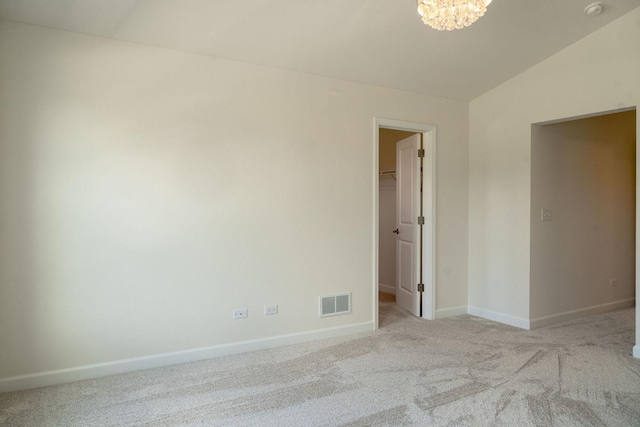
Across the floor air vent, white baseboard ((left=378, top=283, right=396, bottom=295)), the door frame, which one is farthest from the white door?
the floor air vent

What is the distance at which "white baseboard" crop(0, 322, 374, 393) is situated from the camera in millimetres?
2571

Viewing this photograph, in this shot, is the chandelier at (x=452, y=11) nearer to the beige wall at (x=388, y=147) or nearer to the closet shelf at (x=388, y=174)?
the closet shelf at (x=388, y=174)

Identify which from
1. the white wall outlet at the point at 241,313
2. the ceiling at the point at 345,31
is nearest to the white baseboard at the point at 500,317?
the ceiling at the point at 345,31

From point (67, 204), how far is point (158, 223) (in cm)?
62

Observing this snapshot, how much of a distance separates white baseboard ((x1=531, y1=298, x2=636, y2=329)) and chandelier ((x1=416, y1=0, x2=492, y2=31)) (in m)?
3.22

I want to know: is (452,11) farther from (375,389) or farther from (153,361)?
(153,361)

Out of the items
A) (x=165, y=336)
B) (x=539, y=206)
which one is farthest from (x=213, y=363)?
(x=539, y=206)

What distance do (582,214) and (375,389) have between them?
3417 millimetres

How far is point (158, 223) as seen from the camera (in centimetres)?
293

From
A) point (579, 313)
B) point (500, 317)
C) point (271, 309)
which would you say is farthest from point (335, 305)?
point (579, 313)

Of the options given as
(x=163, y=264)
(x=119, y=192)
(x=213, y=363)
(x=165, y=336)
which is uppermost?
(x=119, y=192)

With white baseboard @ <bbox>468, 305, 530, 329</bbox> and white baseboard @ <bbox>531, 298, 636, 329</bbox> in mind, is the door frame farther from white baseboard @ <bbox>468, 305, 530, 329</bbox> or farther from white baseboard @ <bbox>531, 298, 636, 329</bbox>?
white baseboard @ <bbox>531, 298, 636, 329</bbox>

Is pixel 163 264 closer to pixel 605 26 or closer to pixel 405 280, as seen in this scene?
pixel 405 280

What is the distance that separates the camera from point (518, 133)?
157 inches
